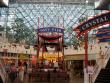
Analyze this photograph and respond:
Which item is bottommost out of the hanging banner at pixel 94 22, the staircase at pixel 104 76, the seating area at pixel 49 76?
the seating area at pixel 49 76

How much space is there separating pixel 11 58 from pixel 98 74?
32.0 meters

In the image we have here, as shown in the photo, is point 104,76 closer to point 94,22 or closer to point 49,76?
point 94,22

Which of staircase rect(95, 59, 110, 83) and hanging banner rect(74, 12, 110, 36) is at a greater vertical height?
hanging banner rect(74, 12, 110, 36)

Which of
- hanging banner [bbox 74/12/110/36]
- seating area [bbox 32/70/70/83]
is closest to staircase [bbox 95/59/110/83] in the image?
hanging banner [bbox 74/12/110/36]

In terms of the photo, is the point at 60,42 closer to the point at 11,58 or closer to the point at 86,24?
the point at 86,24

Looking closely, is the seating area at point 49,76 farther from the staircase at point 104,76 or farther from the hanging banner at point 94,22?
the hanging banner at point 94,22

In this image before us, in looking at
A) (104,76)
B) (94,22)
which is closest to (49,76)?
(104,76)

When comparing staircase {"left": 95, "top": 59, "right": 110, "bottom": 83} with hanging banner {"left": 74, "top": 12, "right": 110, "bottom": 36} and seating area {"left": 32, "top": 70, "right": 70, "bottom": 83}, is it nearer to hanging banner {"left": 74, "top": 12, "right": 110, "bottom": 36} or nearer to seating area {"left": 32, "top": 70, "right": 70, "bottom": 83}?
hanging banner {"left": 74, "top": 12, "right": 110, "bottom": 36}

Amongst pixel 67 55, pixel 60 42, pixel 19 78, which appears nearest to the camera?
pixel 19 78

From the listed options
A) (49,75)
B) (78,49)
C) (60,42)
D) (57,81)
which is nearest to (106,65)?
(57,81)

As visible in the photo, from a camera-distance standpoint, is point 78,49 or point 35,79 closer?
point 35,79

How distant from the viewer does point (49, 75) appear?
85.6 feet

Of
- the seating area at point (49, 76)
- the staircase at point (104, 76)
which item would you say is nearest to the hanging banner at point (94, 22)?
the staircase at point (104, 76)

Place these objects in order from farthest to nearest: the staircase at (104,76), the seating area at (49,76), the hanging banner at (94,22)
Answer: the seating area at (49,76), the staircase at (104,76), the hanging banner at (94,22)
